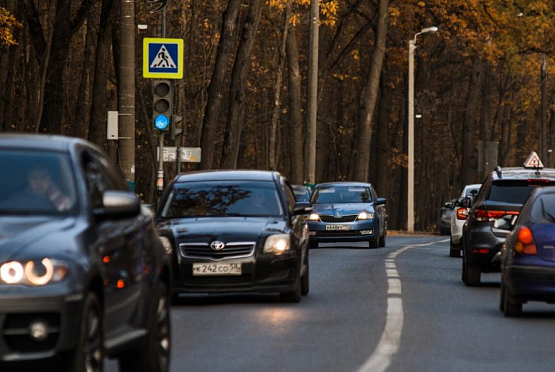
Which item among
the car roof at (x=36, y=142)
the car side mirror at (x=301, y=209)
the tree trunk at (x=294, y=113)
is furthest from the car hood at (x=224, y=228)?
the tree trunk at (x=294, y=113)

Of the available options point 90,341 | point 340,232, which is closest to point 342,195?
point 340,232

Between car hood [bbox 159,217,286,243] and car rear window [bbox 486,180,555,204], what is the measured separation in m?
5.16

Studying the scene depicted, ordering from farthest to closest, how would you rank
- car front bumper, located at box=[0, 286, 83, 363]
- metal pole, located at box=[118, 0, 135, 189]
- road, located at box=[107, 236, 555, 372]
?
metal pole, located at box=[118, 0, 135, 189] < road, located at box=[107, 236, 555, 372] < car front bumper, located at box=[0, 286, 83, 363]

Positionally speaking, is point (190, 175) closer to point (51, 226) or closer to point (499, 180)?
point (499, 180)

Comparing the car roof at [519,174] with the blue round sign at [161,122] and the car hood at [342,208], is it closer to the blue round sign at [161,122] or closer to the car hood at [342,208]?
the blue round sign at [161,122]

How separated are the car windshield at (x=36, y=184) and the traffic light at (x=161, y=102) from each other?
19239mm

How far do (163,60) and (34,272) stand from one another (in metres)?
20.9

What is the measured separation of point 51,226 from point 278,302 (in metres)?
9.26

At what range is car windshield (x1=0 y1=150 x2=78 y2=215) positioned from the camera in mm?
8609

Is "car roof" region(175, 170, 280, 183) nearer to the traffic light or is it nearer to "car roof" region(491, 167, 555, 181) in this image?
"car roof" region(491, 167, 555, 181)

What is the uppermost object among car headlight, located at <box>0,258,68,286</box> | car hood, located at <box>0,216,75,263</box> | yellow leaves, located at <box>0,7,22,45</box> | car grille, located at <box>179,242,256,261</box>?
yellow leaves, located at <box>0,7,22,45</box>

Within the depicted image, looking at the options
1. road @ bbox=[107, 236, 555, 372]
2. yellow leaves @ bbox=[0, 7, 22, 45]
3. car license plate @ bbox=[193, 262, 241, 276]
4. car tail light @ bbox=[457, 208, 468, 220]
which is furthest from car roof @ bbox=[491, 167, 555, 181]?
yellow leaves @ bbox=[0, 7, 22, 45]

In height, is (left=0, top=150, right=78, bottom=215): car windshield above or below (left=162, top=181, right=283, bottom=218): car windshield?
above

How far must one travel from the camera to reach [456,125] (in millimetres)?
88875
